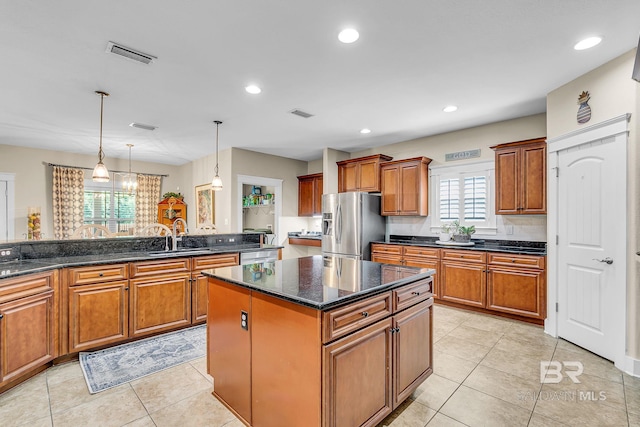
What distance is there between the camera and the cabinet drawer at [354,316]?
4.76 feet

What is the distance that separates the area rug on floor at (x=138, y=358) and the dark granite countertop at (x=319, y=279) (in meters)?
1.24

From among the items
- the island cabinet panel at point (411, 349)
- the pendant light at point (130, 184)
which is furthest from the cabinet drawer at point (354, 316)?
the pendant light at point (130, 184)

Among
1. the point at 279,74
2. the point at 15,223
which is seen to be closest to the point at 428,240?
the point at 279,74

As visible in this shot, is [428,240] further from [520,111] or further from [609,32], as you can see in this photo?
[609,32]

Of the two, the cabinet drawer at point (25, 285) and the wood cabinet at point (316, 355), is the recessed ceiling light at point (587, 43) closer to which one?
the wood cabinet at point (316, 355)

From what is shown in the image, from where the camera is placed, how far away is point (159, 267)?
3.16 metres

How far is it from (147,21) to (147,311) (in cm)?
261

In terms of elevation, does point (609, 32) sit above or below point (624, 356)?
above

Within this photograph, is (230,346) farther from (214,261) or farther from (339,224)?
(339,224)

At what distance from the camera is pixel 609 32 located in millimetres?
2275

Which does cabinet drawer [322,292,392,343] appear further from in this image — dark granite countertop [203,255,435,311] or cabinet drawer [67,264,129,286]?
cabinet drawer [67,264,129,286]

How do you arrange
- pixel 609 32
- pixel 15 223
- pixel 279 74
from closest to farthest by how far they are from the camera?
1. pixel 609 32
2. pixel 279 74
3. pixel 15 223

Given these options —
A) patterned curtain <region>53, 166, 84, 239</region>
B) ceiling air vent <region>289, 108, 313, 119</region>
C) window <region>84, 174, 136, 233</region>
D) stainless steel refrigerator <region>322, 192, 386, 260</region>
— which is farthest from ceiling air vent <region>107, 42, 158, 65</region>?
window <region>84, 174, 136, 233</region>

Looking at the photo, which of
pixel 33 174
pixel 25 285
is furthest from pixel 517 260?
pixel 33 174
